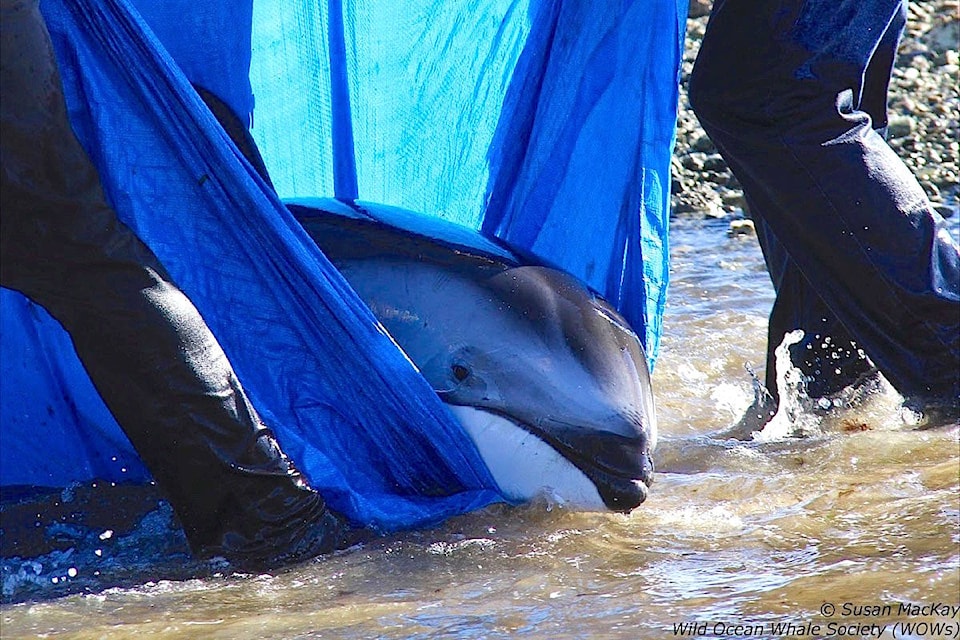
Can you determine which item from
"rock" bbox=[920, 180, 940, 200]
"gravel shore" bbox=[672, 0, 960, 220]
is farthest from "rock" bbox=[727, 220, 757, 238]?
"rock" bbox=[920, 180, 940, 200]

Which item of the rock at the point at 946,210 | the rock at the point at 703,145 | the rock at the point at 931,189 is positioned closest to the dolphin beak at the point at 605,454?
the rock at the point at 946,210

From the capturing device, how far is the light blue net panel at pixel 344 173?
7.68 ft

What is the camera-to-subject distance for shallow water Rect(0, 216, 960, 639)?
217cm

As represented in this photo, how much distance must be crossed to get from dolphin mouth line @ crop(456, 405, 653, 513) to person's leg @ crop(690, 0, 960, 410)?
739 millimetres

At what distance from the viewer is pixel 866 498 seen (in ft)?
8.63

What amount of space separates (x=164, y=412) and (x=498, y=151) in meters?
1.12

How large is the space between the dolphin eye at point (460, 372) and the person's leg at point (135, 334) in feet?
1.04

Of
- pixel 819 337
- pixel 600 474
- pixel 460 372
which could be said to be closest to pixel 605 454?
pixel 600 474

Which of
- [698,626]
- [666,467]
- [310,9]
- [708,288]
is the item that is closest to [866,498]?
[666,467]

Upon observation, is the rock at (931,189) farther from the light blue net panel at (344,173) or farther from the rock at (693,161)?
the light blue net panel at (344,173)

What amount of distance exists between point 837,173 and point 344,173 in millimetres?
1039

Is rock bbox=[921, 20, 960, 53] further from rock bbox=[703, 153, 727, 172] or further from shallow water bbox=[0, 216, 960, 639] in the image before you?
shallow water bbox=[0, 216, 960, 639]

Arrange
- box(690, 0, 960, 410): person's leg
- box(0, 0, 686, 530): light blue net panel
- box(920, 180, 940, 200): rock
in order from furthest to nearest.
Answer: box(920, 180, 940, 200): rock → box(690, 0, 960, 410): person's leg → box(0, 0, 686, 530): light blue net panel

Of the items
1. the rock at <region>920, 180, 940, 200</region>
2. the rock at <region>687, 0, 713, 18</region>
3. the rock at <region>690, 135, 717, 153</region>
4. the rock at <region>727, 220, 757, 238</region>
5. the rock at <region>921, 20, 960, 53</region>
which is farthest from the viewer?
the rock at <region>687, 0, 713, 18</region>
